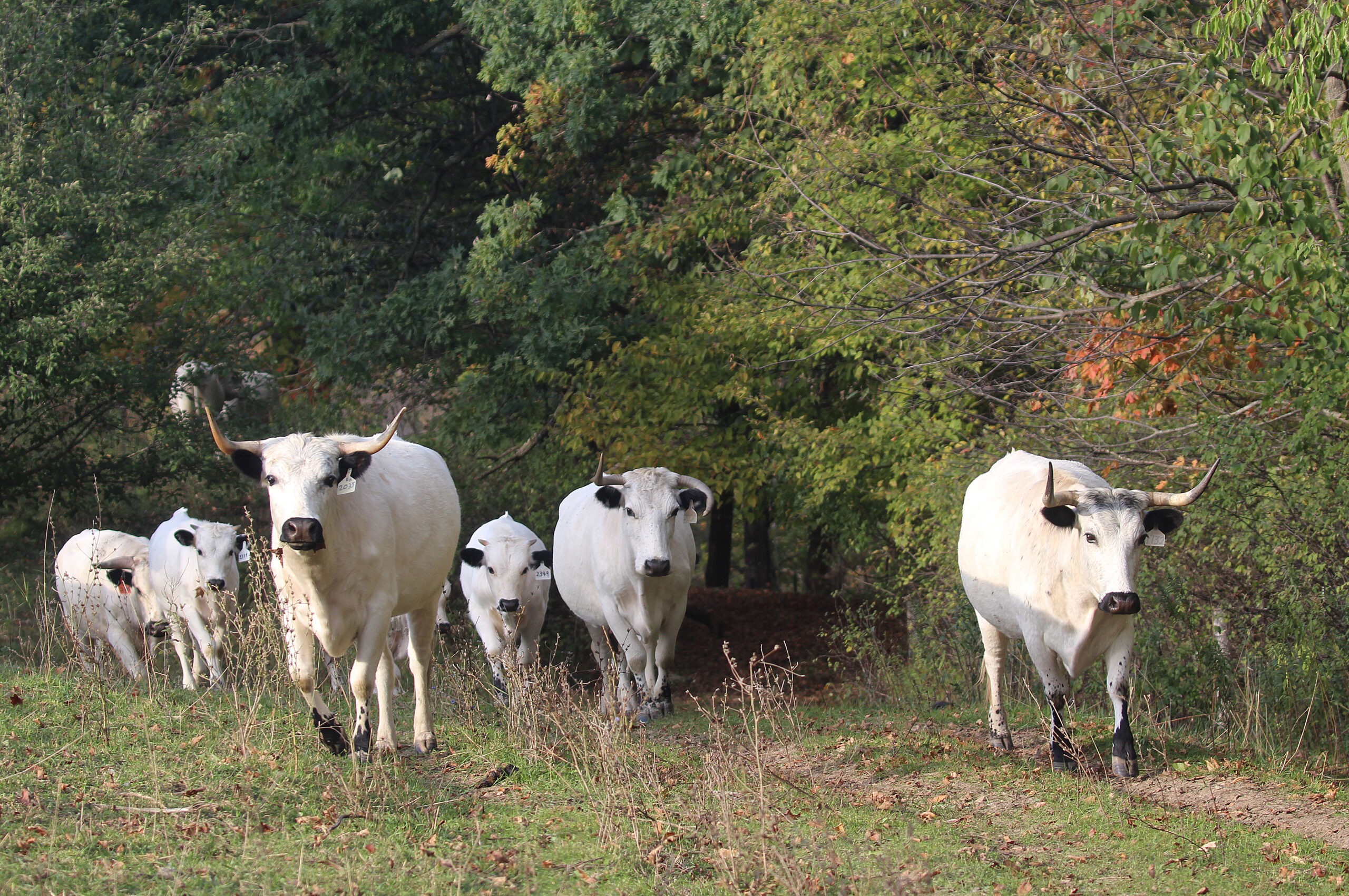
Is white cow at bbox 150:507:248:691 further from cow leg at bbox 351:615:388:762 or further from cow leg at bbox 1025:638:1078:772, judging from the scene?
cow leg at bbox 1025:638:1078:772

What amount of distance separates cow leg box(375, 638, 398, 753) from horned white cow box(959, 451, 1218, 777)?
4.10 m

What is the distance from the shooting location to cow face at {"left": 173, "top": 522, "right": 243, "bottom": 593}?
12.1 m

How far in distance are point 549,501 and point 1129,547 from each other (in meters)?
12.8

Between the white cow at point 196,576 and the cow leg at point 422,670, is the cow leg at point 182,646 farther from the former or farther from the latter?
the cow leg at point 422,670

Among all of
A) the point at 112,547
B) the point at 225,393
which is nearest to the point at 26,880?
the point at 112,547

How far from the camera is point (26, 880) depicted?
5.20 m

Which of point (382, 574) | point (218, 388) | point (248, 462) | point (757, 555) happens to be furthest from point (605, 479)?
point (757, 555)

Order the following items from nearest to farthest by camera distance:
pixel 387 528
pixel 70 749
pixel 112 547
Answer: pixel 70 749, pixel 387 528, pixel 112 547

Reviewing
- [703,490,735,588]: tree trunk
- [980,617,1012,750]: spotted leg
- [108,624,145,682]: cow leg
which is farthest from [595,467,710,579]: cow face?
[703,490,735,588]: tree trunk

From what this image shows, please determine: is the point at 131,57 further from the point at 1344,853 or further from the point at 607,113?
the point at 1344,853

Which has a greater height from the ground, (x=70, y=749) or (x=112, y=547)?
(x=112, y=547)

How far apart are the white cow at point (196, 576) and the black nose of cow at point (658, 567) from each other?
12.6 ft

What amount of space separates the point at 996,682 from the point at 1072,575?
1399mm

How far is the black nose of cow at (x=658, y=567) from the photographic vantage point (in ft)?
34.8
